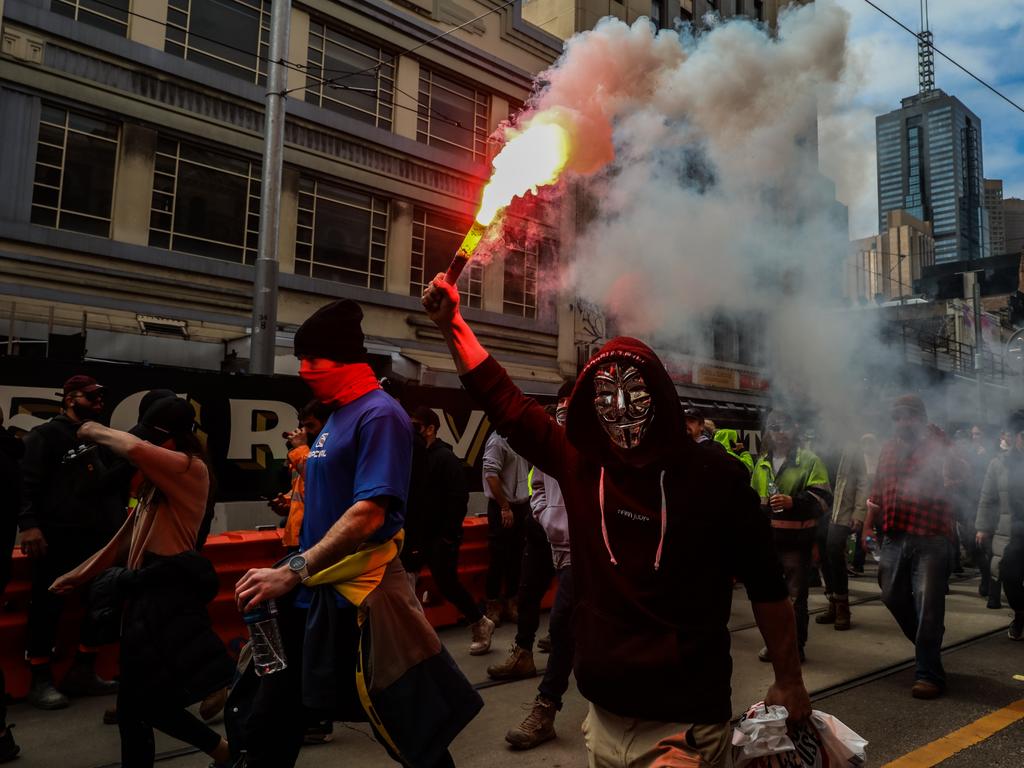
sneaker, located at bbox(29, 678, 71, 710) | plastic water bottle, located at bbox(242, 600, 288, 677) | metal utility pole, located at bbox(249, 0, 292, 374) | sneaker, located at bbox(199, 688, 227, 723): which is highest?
metal utility pole, located at bbox(249, 0, 292, 374)

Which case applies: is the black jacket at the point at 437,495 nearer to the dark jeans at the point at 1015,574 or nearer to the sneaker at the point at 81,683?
the sneaker at the point at 81,683

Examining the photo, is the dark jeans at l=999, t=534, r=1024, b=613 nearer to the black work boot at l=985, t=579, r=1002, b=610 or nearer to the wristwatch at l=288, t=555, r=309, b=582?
the black work boot at l=985, t=579, r=1002, b=610

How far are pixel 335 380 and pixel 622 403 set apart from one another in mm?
1232

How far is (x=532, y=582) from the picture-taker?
5422 mm

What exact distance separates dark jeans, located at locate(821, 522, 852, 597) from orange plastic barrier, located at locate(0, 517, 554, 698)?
3432 millimetres

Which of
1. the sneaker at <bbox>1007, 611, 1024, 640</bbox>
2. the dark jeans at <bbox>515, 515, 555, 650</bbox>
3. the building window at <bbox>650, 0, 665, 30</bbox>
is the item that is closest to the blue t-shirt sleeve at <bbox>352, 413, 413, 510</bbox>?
the dark jeans at <bbox>515, 515, 555, 650</bbox>

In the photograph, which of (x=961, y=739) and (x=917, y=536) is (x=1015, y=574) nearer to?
(x=917, y=536)

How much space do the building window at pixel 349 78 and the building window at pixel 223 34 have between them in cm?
Result: 103

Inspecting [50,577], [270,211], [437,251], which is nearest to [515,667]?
[50,577]

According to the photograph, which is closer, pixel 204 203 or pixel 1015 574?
pixel 1015 574

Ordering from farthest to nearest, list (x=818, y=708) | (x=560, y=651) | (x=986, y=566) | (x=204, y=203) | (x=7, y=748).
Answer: (x=204, y=203) < (x=986, y=566) < (x=818, y=708) < (x=560, y=651) < (x=7, y=748)

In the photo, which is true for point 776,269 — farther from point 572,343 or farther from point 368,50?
point 368,50

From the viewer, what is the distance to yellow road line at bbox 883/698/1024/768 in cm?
386

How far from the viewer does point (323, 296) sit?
15.0m
